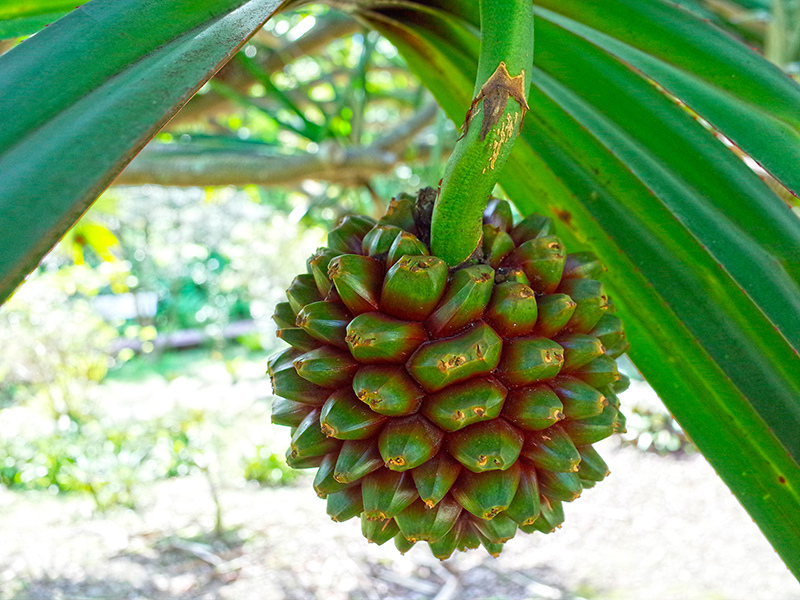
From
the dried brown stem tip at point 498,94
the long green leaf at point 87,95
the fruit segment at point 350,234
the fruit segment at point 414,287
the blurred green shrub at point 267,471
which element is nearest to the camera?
the long green leaf at point 87,95

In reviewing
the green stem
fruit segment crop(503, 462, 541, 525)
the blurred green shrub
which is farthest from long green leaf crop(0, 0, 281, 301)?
the blurred green shrub

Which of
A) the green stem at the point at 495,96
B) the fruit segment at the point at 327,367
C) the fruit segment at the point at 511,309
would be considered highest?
the green stem at the point at 495,96

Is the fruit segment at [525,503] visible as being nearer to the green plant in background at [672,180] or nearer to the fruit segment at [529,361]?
the fruit segment at [529,361]

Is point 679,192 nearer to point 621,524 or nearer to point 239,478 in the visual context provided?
point 621,524

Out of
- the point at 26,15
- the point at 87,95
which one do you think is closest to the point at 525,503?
the point at 87,95

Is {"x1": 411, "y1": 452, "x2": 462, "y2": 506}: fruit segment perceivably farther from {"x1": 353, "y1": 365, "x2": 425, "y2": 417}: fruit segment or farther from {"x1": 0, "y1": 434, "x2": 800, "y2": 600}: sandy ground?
{"x1": 0, "y1": 434, "x2": 800, "y2": 600}: sandy ground

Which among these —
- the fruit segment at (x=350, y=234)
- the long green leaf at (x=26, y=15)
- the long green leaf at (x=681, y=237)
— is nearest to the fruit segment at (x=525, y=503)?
the long green leaf at (x=681, y=237)

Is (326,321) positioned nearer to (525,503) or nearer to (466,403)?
(466,403)

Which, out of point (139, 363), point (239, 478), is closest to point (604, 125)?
point (239, 478)
